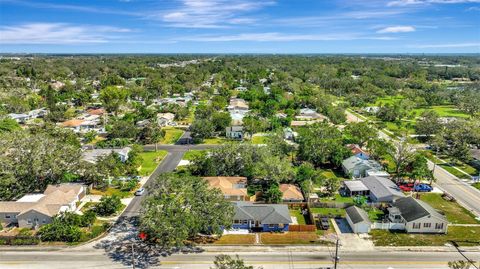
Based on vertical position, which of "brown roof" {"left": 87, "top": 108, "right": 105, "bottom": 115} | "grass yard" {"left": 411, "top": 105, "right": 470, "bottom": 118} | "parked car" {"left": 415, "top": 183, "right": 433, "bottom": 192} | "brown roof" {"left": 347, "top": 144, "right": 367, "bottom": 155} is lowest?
"parked car" {"left": 415, "top": 183, "right": 433, "bottom": 192}

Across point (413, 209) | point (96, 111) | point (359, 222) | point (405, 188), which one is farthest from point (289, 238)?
point (96, 111)

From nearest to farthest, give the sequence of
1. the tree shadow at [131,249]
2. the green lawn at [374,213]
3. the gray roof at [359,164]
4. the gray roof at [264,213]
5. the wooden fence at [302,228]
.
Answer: the tree shadow at [131,249], the wooden fence at [302,228], the gray roof at [264,213], the green lawn at [374,213], the gray roof at [359,164]

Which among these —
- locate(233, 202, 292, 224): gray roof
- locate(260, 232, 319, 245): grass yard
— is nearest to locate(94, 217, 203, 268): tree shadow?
locate(233, 202, 292, 224): gray roof

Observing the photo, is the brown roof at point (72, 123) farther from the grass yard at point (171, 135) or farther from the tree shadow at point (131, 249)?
the tree shadow at point (131, 249)

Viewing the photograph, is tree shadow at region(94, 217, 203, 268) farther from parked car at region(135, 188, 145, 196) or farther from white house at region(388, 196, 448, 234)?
white house at region(388, 196, 448, 234)

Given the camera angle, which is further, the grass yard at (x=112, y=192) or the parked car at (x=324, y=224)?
the grass yard at (x=112, y=192)

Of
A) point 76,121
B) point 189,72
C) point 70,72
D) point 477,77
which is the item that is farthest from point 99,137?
point 477,77

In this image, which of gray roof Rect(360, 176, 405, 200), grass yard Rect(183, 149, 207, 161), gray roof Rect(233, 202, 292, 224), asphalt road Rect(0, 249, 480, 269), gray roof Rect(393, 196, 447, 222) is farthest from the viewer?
grass yard Rect(183, 149, 207, 161)

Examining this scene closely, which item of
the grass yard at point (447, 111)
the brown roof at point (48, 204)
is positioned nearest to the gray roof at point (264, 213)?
the brown roof at point (48, 204)
